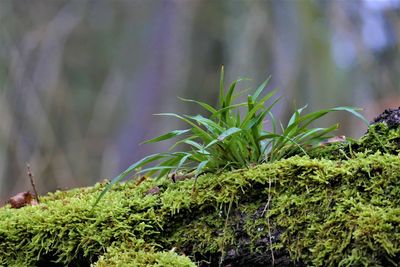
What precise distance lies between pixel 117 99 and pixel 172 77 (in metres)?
3.25

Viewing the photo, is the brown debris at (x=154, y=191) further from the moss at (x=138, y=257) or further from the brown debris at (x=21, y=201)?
the brown debris at (x=21, y=201)

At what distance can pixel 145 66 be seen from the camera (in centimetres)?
718

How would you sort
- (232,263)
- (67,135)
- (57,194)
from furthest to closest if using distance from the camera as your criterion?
1. (67,135)
2. (57,194)
3. (232,263)

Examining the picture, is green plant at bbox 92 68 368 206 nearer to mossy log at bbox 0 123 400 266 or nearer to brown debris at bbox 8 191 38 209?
mossy log at bbox 0 123 400 266

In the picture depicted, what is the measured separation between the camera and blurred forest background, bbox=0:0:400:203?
713 centimetres

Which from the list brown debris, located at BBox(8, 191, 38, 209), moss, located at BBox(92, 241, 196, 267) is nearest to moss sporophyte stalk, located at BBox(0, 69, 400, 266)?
moss, located at BBox(92, 241, 196, 267)

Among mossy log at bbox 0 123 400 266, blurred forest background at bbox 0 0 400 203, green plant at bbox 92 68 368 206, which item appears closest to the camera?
mossy log at bbox 0 123 400 266

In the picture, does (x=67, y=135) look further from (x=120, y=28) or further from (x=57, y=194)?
(x=57, y=194)

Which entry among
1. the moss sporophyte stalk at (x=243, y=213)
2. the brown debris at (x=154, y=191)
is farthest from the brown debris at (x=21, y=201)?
the brown debris at (x=154, y=191)

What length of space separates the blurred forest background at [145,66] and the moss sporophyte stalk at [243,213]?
195 inches

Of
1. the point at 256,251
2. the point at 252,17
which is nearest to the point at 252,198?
the point at 256,251

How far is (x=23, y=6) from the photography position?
8281 mm

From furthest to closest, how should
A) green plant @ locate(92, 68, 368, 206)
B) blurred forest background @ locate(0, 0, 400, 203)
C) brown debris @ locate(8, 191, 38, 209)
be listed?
blurred forest background @ locate(0, 0, 400, 203), brown debris @ locate(8, 191, 38, 209), green plant @ locate(92, 68, 368, 206)

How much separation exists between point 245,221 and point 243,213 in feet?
0.10
